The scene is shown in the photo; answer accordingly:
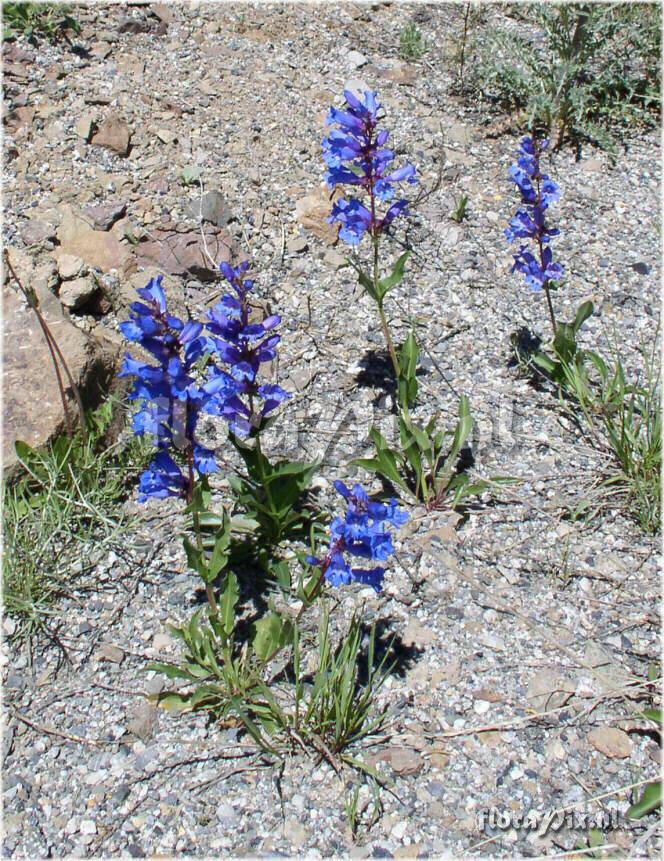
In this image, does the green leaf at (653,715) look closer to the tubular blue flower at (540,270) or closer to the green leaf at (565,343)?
the green leaf at (565,343)

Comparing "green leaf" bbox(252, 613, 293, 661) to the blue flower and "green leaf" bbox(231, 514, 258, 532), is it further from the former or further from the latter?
the blue flower

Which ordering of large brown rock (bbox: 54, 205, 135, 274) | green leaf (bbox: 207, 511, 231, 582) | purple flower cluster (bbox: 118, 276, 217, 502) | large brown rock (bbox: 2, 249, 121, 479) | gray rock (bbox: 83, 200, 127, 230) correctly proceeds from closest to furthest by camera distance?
purple flower cluster (bbox: 118, 276, 217, 502) → green leaf (bbox: 207, 511, 231, 582) → large brown rock (bbox: 2, 249, 121, 479) → large brown rock (bbox: 54, 205, 135, 274) → gray rock (bbox: 83, 200, 127, 230)

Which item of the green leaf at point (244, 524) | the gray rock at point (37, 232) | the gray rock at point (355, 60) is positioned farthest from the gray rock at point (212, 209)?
the green leaf at point (244, 524)

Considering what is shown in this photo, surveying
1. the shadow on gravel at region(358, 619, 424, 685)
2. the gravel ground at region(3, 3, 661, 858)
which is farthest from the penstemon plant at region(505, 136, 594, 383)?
the shadow on gravel at region(358, 619, 424, 685)

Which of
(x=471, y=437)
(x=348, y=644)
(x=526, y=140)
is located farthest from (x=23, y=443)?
(x=526, y=140)

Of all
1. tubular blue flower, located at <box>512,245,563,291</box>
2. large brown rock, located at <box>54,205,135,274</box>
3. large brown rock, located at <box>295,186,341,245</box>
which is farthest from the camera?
large brown rock, located at <box>295,186,341,245</box>

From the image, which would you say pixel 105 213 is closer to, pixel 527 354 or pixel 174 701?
pixel 527 354
